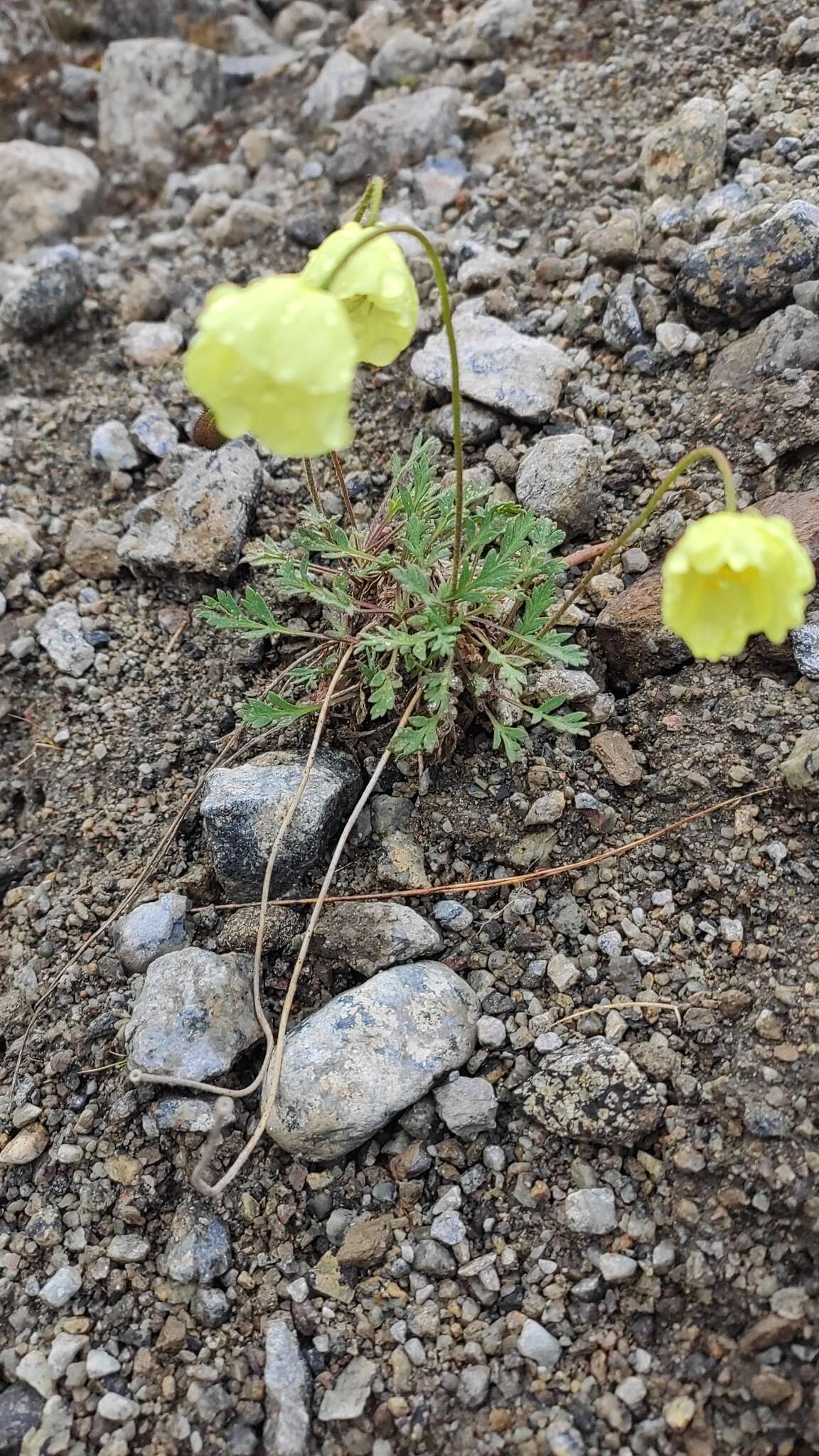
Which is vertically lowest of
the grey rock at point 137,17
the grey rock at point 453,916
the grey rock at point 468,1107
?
the grey rock at point 468,1107

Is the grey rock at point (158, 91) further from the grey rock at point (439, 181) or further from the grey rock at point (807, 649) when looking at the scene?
the grey rock at point (807, 649)

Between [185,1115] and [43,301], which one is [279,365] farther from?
[43,301]

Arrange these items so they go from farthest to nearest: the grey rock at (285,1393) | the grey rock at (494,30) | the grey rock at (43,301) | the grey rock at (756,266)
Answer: the grey rock at (494,30), the grey rock at (43,301), the grey rock at (756,266), the grey rock at (285,1393)

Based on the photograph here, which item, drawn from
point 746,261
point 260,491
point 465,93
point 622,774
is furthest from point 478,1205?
point 465,93

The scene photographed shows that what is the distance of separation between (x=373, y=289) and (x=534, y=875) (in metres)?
1.42

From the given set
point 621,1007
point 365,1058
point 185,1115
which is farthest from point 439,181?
point 185,1115

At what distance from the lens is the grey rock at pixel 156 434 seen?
3.73m

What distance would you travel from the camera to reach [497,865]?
2.67 meters

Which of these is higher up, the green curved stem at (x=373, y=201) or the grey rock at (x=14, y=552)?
the green curved stem at (x=373, y=201)

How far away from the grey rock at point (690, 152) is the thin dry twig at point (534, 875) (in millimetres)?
2433

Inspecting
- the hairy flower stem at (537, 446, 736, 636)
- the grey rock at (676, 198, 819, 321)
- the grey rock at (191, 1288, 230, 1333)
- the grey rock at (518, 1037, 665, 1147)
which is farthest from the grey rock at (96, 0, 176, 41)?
the grey rock at (191, 1288, 230, 1333)

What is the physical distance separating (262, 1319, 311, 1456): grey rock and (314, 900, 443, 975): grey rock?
0.78 m

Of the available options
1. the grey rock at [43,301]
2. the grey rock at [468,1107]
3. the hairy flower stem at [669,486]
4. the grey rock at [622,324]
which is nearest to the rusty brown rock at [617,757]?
the hairy flower stem at [669,486]

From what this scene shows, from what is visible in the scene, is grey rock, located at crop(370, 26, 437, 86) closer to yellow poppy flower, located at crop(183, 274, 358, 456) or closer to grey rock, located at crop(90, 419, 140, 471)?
grey rock, located at crop(90, 419, 140, 471)
